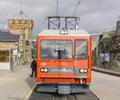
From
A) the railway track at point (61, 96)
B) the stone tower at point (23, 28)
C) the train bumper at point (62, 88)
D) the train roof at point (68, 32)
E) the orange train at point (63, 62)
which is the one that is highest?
the stone tower at point (23, 28)

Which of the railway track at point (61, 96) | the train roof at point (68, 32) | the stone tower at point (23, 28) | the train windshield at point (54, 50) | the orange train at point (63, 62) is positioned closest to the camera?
the railway track at point (61, 96)

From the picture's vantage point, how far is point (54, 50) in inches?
744

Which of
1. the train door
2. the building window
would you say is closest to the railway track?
the train door

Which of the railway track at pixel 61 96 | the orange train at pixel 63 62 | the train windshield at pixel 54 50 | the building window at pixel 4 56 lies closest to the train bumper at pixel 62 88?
the orange train at pixel 63 62

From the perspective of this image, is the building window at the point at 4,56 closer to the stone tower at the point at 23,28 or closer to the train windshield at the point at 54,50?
the train windshield at the point at 54,50

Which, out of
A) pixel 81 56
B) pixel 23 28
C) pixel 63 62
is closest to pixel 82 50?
pixel 81 56

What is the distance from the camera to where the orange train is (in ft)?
61.3

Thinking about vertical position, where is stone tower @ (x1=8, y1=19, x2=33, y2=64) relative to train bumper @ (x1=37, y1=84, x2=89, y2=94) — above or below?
above

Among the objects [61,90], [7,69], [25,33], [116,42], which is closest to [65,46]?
[61,90]

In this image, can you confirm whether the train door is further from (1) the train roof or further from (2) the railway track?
(2) the railway track

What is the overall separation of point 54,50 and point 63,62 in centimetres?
66

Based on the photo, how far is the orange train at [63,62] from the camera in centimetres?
1869

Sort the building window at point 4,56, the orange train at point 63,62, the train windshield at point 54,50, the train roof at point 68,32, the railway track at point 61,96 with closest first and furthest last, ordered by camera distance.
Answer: the railway track at point 61,96 → the orange train at point 63,62 → the train windshield at point 54,50 → the train roof at point 68,32 → the building window at point 4,56

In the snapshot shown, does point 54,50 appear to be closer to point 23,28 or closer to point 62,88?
point 62,88
